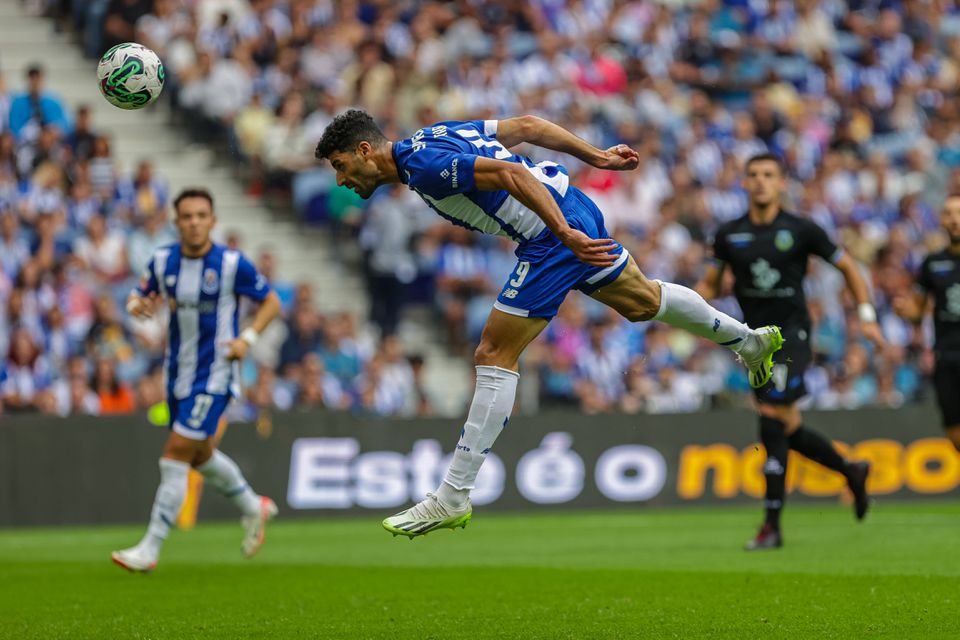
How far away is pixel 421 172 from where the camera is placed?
836cm

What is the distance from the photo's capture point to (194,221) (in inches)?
462

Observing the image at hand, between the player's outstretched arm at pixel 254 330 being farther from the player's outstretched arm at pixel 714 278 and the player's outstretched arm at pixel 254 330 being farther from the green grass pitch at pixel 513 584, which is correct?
the player's outstretched arm at pixel 714 278

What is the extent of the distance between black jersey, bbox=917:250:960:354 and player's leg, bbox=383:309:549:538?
17.8 ft

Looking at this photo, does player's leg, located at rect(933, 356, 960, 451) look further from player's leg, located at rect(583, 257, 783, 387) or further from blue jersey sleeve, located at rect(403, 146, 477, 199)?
blue jersey sleeve, located at rect(403, 146, 477, 199)

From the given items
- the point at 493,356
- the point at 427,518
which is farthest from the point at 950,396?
the point at 427,518

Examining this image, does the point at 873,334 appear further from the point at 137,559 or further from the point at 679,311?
the point at 137,559

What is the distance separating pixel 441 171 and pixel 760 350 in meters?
2.41

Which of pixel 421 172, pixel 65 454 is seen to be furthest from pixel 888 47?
pixel 421 172

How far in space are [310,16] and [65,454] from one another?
8534mm

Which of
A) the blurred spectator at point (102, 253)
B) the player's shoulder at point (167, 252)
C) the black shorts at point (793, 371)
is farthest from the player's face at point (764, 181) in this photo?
the blurred spectator at point (102, 253)

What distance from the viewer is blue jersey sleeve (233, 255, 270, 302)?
1192 centimetres

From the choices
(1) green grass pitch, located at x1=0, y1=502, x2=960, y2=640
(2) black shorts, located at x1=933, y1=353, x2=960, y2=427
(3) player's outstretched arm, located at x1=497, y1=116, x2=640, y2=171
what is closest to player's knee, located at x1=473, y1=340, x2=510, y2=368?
(3) player's outstretched arm, located at x1=497, y1=116, x2=640, y2=171

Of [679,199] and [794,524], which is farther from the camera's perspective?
[679,199]

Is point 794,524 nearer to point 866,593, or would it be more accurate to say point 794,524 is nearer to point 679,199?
point 866,593
